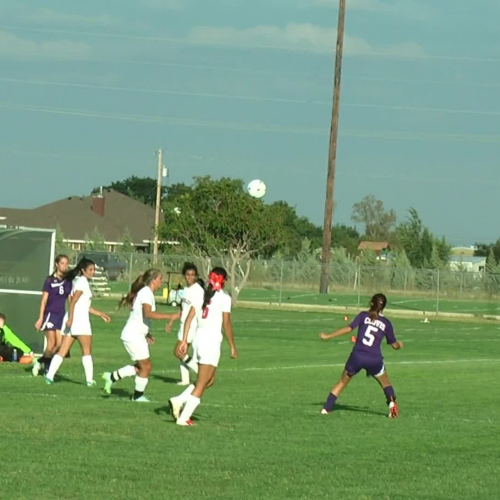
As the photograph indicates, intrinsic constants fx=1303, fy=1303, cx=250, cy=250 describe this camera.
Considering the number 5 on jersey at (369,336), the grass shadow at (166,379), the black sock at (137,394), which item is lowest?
the grass shadow at (166,379)

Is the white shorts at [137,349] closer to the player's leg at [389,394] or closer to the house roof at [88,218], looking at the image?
the player's leg at [389,394]

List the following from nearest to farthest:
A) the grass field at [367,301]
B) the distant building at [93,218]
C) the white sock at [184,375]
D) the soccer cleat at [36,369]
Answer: the white sock at [184,375] → the soccer cleat at [36,369] → the grass field at [367,301] → the distant building at [93,218]

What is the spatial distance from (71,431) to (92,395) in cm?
430

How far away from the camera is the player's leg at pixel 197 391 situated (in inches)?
567

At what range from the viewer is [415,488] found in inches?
430

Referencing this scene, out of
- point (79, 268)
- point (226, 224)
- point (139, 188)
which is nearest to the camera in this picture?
point (79, 268)

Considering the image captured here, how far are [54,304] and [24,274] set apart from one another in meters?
6.20

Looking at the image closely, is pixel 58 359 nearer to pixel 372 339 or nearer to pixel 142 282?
pixel 142 282

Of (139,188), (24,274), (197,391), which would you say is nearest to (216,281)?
(197,391)

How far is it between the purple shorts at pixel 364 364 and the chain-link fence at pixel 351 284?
43.2 meters

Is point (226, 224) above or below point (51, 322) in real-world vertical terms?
above

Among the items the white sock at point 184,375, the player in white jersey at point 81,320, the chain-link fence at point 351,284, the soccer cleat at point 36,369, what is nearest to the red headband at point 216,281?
A: the player in white jersey at point 81,320

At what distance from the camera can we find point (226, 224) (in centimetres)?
6322

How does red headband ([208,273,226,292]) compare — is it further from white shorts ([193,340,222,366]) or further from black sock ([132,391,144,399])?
black sock ([132,391,144,399])
